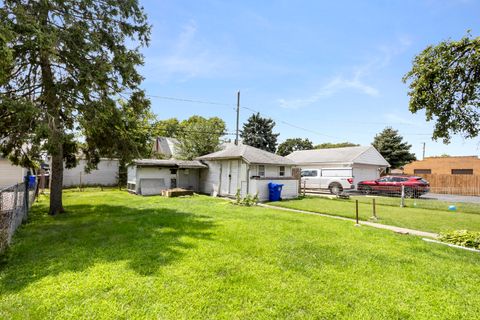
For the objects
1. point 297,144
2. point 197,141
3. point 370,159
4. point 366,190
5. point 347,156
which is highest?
point 297,144

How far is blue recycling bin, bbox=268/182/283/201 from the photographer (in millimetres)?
15219

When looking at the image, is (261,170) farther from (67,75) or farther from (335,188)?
(67,75)

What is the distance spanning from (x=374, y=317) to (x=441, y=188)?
82.0 feet

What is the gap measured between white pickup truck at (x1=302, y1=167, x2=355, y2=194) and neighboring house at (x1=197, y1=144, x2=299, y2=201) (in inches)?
115

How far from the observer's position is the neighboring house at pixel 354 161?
21000 mm

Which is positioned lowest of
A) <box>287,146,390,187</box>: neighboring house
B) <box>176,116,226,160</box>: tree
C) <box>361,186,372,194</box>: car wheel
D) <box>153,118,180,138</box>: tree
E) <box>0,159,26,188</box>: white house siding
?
<box>361,186,372,194</box>: car wheel

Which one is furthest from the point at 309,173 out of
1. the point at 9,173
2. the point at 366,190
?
the point at 9,173

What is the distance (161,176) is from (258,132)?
2091cm

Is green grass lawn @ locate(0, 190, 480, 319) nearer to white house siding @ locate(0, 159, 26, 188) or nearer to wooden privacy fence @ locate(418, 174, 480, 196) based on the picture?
white house siding @ locate(0, 159, 26, 188)

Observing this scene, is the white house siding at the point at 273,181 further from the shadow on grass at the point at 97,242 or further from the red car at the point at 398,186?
the red car at the point at 398,186

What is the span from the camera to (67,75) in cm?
937

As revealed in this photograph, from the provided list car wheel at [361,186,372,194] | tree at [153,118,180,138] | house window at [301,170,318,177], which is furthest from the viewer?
tree at [153,118,180,138]

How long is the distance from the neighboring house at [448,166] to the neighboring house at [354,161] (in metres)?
12.2

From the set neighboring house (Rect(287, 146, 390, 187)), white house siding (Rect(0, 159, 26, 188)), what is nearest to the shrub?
neighboring house (Rect(287, 146, 390, 187))
